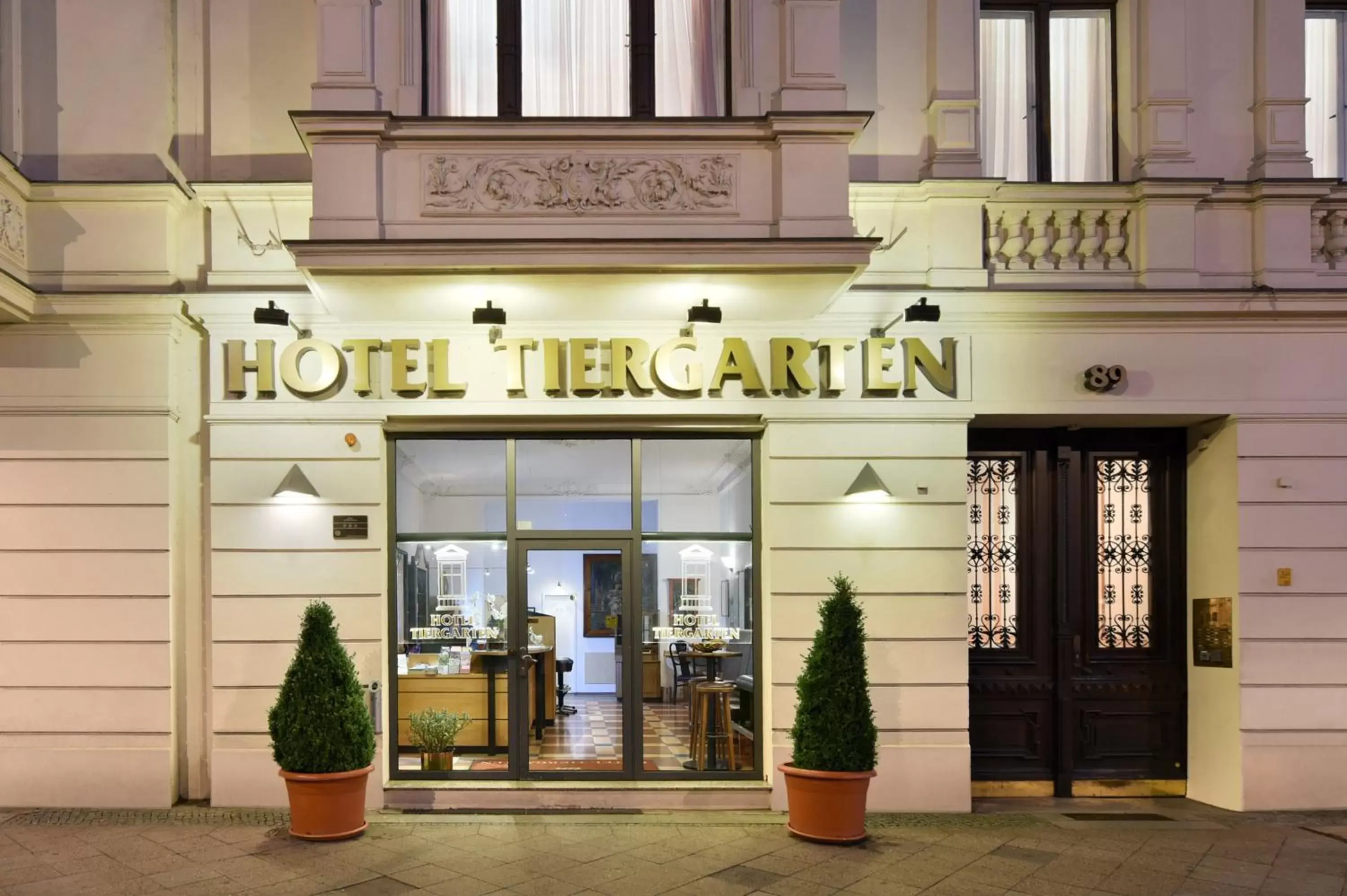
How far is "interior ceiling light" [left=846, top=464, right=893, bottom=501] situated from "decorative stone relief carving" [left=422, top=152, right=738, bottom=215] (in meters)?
2.40

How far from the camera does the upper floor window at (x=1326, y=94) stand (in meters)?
→ 10.5

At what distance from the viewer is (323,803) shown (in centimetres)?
835

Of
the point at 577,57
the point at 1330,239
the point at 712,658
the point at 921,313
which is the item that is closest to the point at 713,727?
the point at 712,658

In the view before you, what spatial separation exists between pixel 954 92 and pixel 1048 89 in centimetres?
119

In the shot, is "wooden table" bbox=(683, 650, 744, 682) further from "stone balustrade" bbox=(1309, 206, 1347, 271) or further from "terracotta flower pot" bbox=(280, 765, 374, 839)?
"stone balustrade" bbox=(1309, 206, 1347, 271)

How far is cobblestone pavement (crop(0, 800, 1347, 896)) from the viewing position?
741cm

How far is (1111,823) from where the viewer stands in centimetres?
923

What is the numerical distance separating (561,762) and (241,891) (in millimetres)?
3082

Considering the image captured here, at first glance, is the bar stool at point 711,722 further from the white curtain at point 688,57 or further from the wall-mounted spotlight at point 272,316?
the white curtain at point 688,57

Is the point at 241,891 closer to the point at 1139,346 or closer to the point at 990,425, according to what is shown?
the point at 990,425

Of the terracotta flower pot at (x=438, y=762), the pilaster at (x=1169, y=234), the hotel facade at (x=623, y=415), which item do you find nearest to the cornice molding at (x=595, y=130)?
the hotel facade at (x=623, y=415)

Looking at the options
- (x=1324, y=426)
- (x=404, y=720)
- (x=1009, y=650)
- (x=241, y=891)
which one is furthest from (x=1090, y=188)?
(x=241, y=891)

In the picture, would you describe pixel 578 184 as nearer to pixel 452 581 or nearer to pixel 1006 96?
pixel 452 581

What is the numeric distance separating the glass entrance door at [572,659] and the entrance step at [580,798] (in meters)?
0.24
